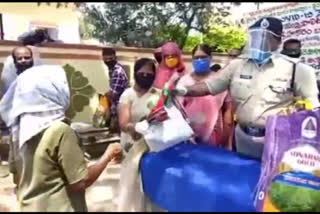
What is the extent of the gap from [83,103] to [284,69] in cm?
510

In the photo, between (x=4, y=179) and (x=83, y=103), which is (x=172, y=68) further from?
(x=83, y=103)

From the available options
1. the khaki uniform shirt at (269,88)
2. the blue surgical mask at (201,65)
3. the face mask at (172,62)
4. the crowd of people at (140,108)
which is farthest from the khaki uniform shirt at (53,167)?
the face mask at (172,62)

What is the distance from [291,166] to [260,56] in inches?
34.6

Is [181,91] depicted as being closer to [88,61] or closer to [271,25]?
[271,25]

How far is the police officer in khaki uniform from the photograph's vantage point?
2646 mm

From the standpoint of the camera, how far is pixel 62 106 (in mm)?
1969

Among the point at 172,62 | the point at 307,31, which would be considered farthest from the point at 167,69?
the point at 307,31

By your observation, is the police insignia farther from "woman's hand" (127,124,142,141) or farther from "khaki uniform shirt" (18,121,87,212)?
"khaki uniform shirt" (18,121,87,212)

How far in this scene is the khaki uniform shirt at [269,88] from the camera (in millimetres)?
2643

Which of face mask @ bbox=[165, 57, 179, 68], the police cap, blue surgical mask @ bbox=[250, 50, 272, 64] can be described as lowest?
face mask @ bbox=[165, 57, 179, 68]

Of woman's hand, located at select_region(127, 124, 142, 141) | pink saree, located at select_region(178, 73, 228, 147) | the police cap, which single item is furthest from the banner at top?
the police cap

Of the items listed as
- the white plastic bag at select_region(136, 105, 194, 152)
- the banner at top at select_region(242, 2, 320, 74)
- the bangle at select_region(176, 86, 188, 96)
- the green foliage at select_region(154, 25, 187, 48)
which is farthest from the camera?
the banner at top at select_region(242, 2, 320, 74)

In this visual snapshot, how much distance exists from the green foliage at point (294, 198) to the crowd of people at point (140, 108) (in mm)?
514

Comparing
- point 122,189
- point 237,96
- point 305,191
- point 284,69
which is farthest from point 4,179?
point 305,191
